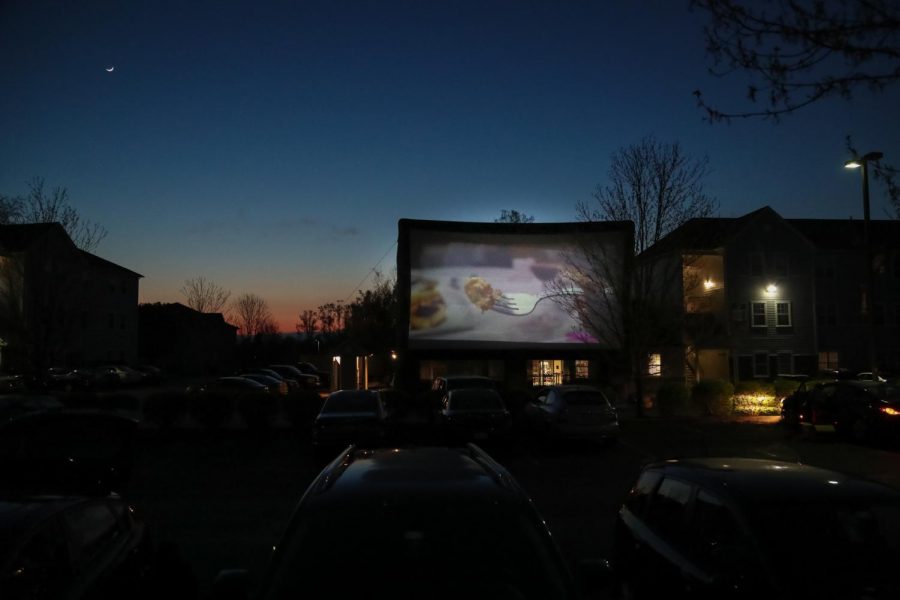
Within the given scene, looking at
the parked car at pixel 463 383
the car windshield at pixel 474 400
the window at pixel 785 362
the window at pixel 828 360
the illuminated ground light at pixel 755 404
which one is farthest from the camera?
the window at pixel 828 360

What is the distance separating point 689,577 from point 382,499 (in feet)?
7.33

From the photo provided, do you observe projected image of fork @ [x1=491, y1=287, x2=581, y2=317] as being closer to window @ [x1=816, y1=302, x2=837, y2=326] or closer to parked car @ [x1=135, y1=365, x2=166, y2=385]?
window @ [x1=816, y1=302, x2=837, y2=326]

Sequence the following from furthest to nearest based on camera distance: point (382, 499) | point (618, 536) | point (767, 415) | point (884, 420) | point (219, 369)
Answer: point (219, 369) < point (767, 415) < point (884, 420) < point (618, 536) < point (382, 499)

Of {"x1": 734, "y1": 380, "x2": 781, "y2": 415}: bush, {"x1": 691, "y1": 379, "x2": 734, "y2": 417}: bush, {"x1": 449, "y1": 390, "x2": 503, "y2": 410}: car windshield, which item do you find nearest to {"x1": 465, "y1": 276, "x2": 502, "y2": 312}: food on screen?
{"x1": 734, "y1": 380, "x2": 781, "y2": 415}: bush

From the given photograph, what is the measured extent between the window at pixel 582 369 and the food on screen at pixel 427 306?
7531 millimetres

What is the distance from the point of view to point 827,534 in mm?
4574

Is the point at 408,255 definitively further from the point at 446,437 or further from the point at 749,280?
the point at 749,280

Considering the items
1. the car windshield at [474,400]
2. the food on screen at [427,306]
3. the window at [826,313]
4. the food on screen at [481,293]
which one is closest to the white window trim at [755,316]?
the window at [826,313]

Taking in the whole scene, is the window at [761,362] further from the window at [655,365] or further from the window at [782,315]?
the window at [655,365]

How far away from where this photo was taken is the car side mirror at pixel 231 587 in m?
3.53

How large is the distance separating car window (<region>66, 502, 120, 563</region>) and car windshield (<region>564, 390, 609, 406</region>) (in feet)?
44.4

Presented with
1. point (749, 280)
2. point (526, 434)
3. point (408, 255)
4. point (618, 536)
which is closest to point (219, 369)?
point (408, 255)

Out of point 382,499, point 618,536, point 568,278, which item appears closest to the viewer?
point 382,499

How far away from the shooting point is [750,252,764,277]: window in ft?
145
